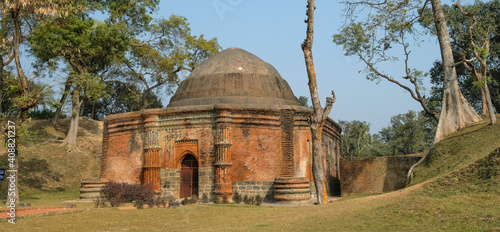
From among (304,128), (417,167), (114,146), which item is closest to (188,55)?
(114,146)

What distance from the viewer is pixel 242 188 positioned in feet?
50.9

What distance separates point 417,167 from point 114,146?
11685 mm

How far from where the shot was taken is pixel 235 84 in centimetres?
1847

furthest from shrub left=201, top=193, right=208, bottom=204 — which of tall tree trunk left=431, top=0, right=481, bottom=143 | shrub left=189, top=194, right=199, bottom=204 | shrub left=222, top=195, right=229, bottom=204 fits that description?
tall tree trunk left=431, top=0, right=481, bottom=143

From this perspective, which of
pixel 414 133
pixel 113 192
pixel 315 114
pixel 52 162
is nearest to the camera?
pixel 315 114

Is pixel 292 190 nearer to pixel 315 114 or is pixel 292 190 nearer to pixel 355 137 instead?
pixel 315 114

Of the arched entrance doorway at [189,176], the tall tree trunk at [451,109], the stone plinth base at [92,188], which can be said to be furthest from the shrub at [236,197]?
the tall tree trunk at [451,109]

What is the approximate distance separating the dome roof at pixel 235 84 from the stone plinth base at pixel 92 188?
4.51m

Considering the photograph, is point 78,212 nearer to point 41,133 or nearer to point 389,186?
point 389,186

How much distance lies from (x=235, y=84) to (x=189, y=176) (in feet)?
14.9

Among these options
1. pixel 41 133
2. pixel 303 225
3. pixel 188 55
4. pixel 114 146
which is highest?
pixel 188 55

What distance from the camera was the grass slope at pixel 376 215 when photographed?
24.2ft

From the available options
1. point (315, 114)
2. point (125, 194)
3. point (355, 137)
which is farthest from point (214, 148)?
point (355, 137)

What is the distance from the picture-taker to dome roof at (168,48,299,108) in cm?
1811
